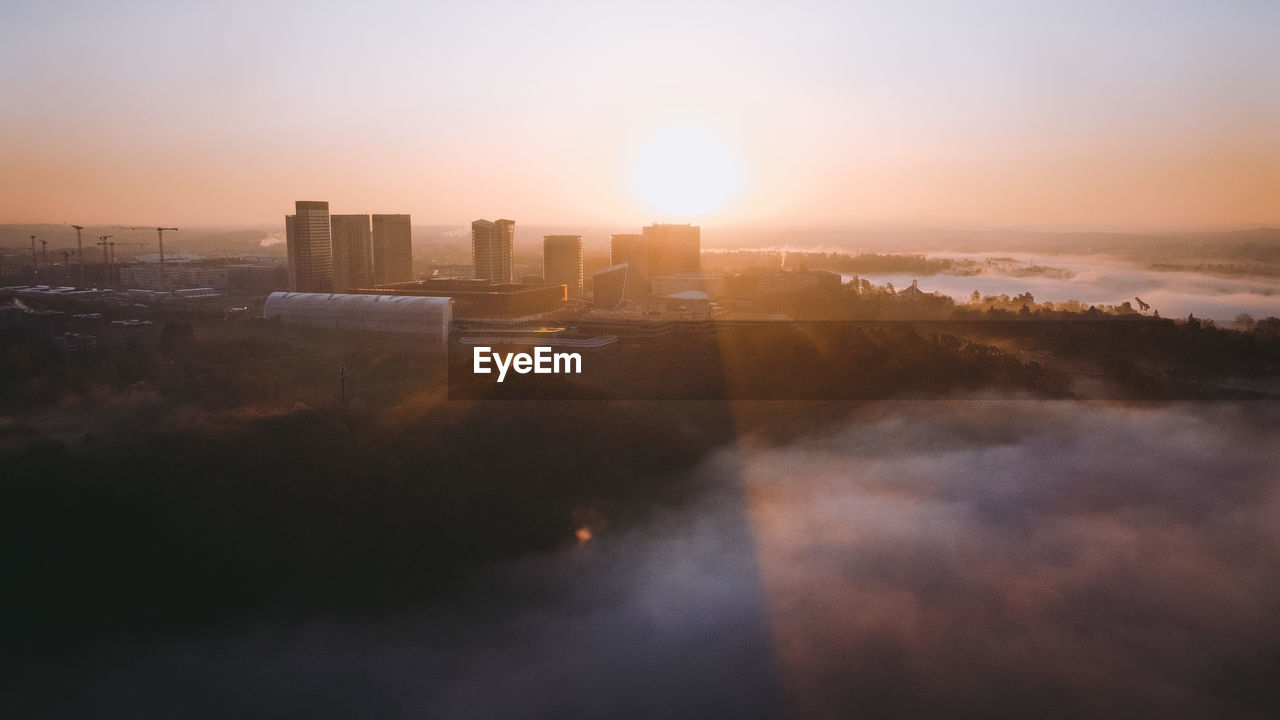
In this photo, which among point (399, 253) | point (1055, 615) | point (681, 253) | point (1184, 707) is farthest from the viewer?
point (681, 253)

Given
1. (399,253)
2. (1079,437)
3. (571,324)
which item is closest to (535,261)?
(399,253)

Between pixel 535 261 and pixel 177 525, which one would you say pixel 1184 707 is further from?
pixel 535 261

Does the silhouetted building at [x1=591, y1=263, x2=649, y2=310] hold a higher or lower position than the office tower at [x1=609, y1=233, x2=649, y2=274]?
lower

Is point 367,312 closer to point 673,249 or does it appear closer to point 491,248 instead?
point 491,248

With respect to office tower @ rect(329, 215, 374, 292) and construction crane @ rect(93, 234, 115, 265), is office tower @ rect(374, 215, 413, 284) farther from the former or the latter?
construction crane @ rect(93, 234, 115, 265)

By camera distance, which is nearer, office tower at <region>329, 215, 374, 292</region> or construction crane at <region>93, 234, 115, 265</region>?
office tower at <region>329, 215, 374, 292</region>

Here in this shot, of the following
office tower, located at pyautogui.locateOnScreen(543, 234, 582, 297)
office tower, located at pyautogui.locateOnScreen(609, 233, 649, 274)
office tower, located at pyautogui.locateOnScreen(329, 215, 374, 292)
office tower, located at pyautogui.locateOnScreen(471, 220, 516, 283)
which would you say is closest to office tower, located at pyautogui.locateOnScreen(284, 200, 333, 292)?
office tower, located at pyautogui.locateOnScreen(329, 215, 374, 292)
